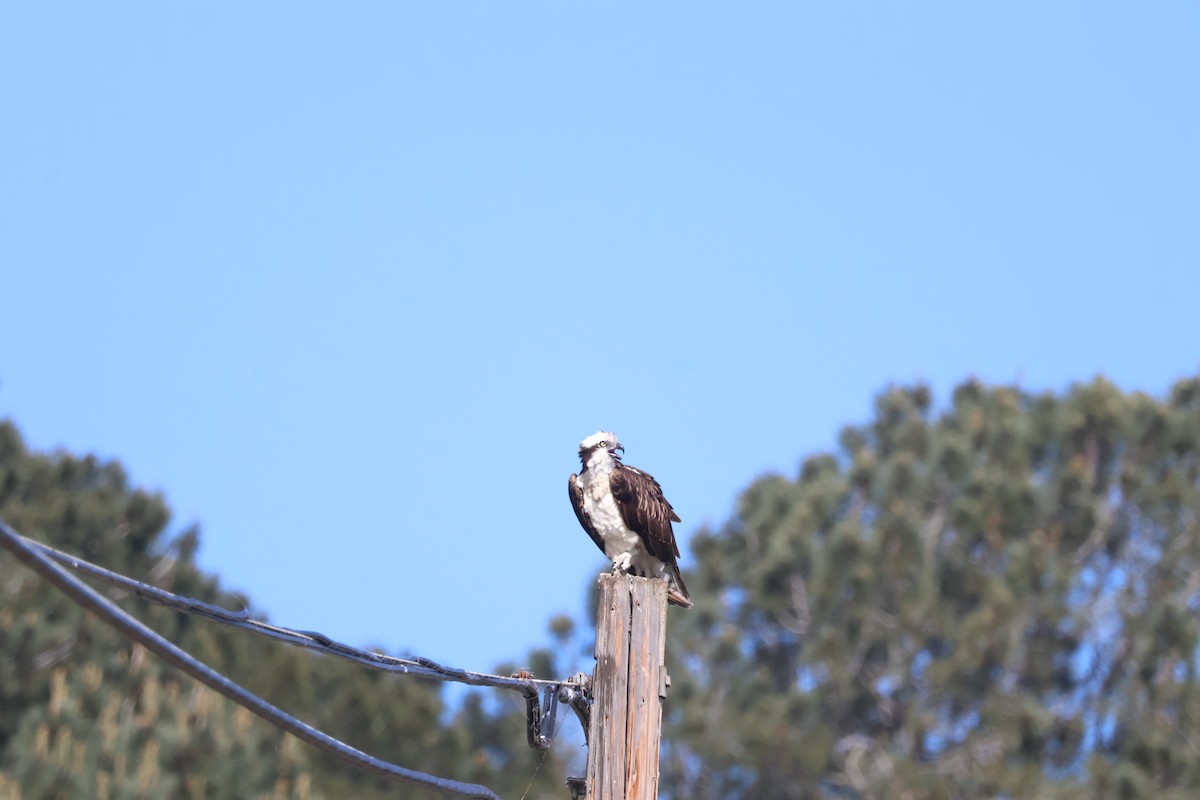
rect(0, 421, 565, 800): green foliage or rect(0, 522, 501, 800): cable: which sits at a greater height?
rect(0, 421, 565, 800): green foliage

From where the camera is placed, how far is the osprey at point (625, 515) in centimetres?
904

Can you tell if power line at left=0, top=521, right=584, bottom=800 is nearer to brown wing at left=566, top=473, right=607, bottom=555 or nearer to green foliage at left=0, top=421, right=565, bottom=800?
brown wing at left=566, top=473, right=607, bottom=555

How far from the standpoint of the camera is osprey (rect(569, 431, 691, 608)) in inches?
356

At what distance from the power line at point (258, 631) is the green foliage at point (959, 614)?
63.9ft

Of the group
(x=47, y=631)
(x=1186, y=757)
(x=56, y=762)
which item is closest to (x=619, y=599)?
(x=56, y=762)

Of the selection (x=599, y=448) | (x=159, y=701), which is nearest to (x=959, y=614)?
(x=159, y=701)

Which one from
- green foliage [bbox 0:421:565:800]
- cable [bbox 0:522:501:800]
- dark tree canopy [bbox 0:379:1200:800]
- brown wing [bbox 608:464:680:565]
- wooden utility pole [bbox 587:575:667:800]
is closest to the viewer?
cable [bbox 0:522:501:800]

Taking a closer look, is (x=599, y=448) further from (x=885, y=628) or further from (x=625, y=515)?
(x=885, y=628)

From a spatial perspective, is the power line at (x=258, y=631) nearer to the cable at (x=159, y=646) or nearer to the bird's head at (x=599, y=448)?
the cable at (x=159, y=646)

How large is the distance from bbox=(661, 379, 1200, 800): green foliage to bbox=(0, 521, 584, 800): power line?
19.5m

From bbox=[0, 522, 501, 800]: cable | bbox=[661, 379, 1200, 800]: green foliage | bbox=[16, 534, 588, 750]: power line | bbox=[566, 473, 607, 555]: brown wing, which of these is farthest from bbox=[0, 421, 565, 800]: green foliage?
bbox=[0, 522, 501, 800]: cable

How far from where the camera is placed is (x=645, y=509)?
902 cm

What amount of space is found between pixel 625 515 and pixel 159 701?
1204 cm

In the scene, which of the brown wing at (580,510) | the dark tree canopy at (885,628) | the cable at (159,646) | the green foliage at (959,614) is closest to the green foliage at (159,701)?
the dark tree canopy at (885,628)
